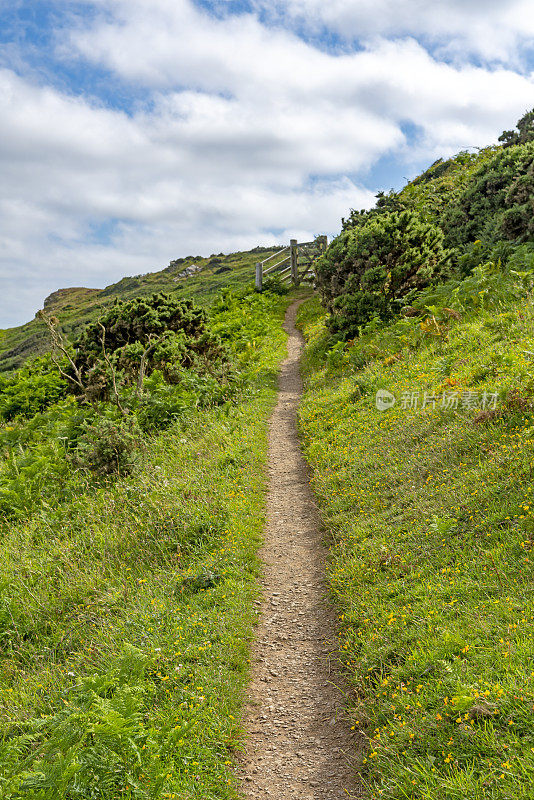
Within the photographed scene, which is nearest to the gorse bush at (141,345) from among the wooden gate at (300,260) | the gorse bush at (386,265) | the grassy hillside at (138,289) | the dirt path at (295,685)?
the gorse bush at (386,265)

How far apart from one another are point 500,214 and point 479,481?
395 inches

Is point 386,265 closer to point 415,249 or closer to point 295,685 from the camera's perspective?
point 415,249

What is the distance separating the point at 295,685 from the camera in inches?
202

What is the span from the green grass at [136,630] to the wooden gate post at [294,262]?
68.1 feet

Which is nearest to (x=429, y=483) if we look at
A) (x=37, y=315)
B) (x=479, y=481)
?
(x=479, y=481)

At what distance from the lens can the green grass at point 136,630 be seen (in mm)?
3998

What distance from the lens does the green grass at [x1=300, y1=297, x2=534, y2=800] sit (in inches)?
141

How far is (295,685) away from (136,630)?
5.72ft

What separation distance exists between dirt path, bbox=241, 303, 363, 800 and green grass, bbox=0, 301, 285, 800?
8.7 inches

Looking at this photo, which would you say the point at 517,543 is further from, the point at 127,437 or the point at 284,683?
the point at 127,437

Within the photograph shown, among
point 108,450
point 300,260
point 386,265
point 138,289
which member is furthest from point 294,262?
point 138,289

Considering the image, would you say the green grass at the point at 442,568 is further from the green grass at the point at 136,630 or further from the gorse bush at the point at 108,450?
the gorse bush at the point at 108,450

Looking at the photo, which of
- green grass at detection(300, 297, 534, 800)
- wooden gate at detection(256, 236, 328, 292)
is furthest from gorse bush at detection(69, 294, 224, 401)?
wooden gate at detection(256, 236, 328, 292)

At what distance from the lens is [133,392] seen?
1355 cm
